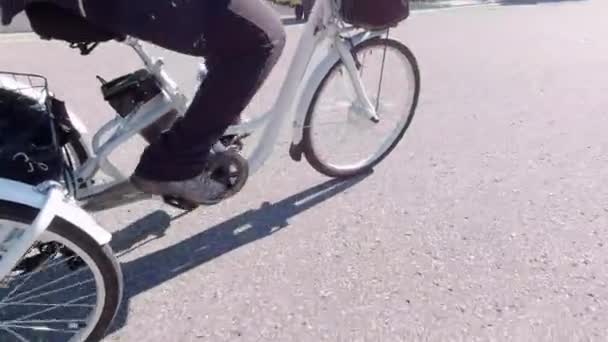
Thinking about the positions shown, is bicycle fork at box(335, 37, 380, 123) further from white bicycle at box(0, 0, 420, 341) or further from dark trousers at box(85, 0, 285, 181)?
dark trousers at box(85, 0, 285, 181)

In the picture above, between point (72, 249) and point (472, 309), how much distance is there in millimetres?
1527

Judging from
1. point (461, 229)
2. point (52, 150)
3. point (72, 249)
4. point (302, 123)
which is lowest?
point (461, 229)

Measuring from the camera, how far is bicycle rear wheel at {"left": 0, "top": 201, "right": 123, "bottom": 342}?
6.74 ft

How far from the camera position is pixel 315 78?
10.5 feet

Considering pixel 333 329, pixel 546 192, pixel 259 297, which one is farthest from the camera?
pixel 546 192

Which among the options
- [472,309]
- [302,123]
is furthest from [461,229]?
[302,123]

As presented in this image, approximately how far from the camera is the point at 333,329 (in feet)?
8.18

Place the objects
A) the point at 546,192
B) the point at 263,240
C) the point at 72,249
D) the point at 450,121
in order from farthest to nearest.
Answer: the point at 450,121, the point at 546,192, the point at 263,240, the point at 72,249

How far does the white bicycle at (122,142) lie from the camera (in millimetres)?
2049

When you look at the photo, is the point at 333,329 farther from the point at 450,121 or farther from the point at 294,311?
the point at 450,121

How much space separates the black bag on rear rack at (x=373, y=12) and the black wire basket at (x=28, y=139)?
4.40ft

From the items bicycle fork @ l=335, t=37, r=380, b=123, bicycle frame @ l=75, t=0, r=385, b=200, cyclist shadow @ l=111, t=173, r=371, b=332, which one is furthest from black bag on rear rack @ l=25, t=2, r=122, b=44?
bicycle fork @ l=335, t=37, r=380, b=123

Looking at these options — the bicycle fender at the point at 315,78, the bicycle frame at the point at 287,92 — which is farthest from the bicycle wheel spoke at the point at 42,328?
the bicycle fender at the point at 315,78

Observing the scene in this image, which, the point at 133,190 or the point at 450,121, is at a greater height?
the point at 133,190
